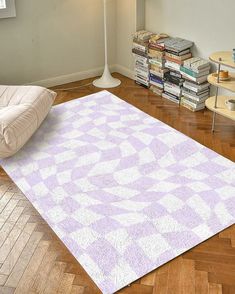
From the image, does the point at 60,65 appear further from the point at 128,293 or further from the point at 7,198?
the point at 128,293

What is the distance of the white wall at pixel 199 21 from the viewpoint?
3412 millimetres

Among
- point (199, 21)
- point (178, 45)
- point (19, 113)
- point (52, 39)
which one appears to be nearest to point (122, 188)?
point (19, 113)

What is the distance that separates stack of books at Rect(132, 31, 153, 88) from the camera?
13.4 ft

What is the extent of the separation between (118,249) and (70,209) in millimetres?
461

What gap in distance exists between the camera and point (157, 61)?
3.99 m

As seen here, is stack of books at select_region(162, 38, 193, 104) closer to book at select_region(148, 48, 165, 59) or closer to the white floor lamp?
book at select_region(148, 48, 165, 59)

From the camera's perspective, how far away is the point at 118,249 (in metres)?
2.25

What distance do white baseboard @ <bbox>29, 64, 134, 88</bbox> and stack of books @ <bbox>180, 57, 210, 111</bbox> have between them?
0.94m

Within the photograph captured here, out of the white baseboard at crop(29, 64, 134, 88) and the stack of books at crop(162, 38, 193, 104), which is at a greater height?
the stack of books at crop(162, 38, 193, 104)

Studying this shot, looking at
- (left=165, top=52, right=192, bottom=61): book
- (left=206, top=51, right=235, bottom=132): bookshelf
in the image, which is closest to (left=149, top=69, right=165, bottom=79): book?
(left=165, top=52, right=192, bottom=61): book

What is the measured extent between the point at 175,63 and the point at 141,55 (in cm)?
51

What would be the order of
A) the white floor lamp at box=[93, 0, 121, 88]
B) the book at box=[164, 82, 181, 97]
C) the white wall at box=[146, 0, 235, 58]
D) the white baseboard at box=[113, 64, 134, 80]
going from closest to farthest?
the white wall at box=[146, 0, 235, 58] → the book at box=[164, 82, 181, 97] → the white floor lamp at box=[93, 0, 121, 88] → the white baseboard at box=[113, 64, 134, 80]

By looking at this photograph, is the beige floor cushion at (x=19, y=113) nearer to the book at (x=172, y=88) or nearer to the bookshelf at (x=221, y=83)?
the book at (x=172, y=88)

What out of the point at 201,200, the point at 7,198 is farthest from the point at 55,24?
the point at 201,200
